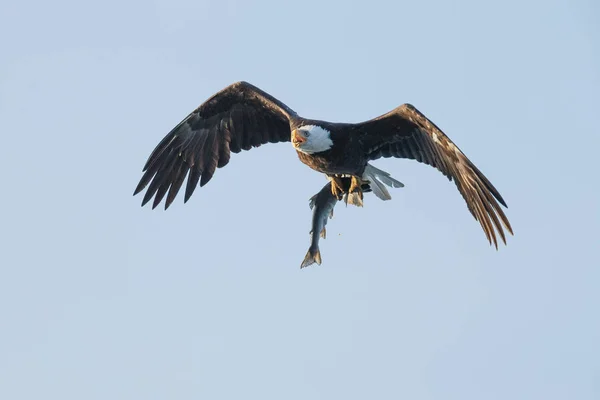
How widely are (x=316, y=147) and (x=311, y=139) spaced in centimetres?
9

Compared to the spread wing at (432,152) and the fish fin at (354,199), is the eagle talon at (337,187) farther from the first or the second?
the spread wing at (432,152)

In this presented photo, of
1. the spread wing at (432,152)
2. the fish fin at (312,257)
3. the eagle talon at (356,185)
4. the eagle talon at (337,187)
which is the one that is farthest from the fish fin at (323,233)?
the spread wing at (432,152)

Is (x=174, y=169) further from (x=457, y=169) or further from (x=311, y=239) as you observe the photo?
(x=457, y=169)

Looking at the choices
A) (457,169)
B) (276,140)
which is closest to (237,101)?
(276,140)

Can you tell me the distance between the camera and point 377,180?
15.3 metres

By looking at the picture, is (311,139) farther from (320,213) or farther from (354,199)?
(354,199)

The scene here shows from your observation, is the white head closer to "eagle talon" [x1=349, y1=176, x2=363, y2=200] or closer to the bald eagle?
the bald eagle

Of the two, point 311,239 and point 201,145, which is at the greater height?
point 201,145

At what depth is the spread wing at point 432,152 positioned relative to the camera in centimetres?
1373

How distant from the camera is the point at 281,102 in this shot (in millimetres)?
15602

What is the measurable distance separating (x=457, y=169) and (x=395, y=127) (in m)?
0.92

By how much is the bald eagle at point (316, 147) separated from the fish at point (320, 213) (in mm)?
47

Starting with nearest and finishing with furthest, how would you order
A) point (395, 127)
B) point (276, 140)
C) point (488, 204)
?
point (488, 204) < point (395, 127) < point (276, 140)

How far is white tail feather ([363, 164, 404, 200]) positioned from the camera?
1525 cm
